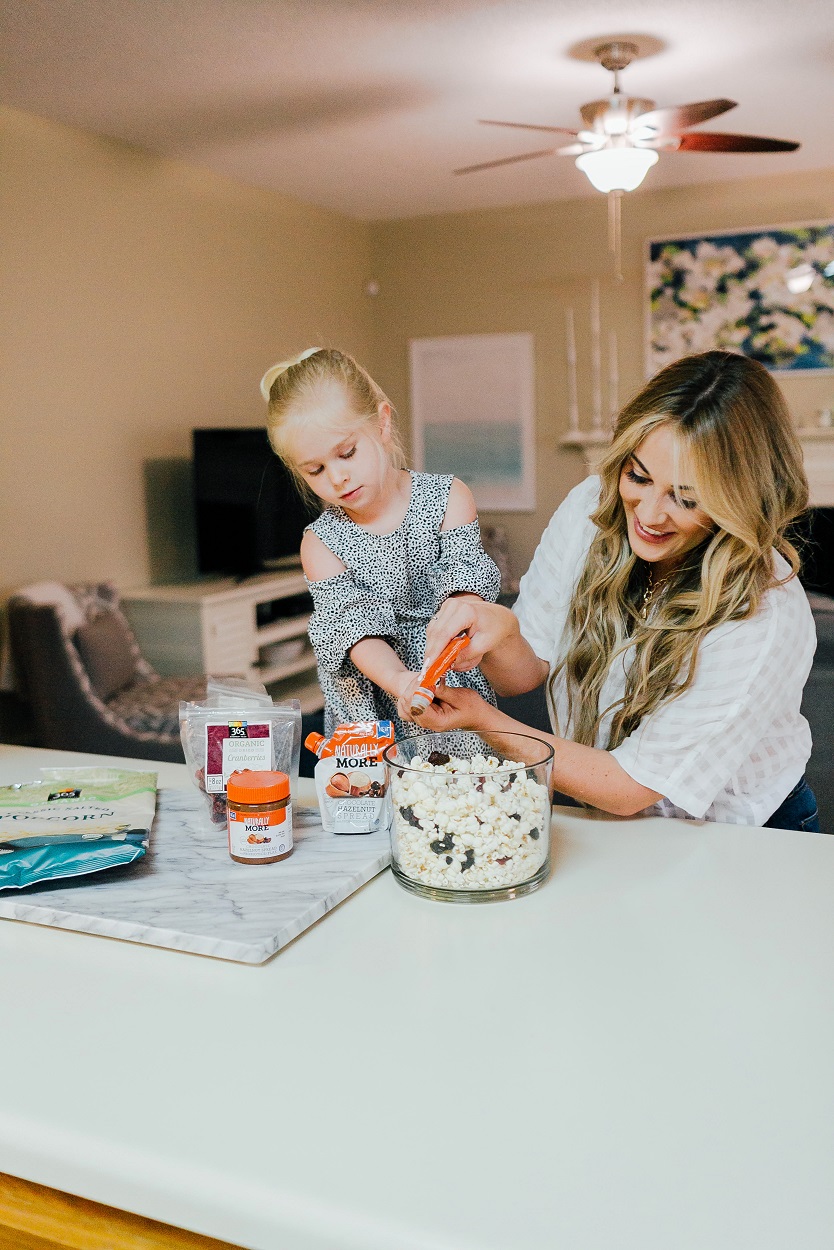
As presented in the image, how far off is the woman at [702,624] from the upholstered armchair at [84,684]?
2.04 m

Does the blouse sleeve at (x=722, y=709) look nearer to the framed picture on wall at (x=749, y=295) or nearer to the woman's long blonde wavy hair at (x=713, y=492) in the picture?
the woman's long blonde wavy hair at (x=713, y=492)

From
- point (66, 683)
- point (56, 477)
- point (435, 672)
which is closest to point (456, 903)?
point (435, 672)

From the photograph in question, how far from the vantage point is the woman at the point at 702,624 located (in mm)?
1151

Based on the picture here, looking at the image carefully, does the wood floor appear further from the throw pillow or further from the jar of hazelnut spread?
the throw pillow

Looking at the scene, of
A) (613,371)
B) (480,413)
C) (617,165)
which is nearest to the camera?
(617,165)

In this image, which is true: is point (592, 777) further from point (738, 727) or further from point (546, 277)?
point (546, 277)

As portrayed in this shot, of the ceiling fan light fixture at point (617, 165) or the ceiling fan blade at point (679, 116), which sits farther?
the ceiling fan light fixture at point (617, 165)

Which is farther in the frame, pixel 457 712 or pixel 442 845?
pixel 457 712

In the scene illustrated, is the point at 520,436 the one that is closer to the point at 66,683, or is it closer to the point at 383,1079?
the point at 66,683

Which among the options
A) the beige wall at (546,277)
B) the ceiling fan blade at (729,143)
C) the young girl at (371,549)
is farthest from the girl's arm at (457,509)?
the beige wall at (546,277)

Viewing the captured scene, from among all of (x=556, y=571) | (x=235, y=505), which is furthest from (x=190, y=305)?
(x=556, y=571)

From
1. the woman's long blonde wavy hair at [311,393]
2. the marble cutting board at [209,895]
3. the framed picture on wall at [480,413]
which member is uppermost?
the framed picture on wall at [480,413]

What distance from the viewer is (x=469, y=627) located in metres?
1.20

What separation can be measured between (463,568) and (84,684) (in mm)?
2186
